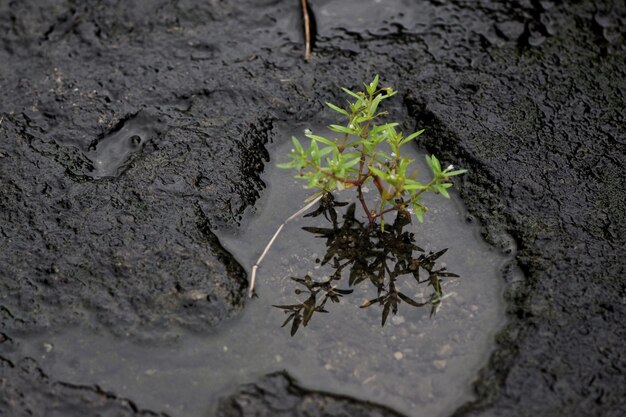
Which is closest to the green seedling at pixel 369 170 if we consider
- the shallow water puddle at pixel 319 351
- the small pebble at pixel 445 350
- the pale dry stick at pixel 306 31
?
the shallow water puddle at pixel 319 351

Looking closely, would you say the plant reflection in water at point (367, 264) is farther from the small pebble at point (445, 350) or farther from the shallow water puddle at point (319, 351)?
the small pebble at point (445, 350)

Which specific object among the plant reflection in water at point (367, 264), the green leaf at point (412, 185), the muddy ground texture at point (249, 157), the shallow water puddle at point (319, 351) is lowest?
the shallow water puddle at point (319, 351)

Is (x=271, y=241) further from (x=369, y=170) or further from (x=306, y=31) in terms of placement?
(x=306, y=31)

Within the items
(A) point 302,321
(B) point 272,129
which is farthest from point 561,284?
(B) point 272,129

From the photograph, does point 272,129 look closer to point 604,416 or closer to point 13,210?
point 13,210

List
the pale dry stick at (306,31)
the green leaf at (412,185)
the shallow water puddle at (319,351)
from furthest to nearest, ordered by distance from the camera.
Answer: the pale dry stick at (306,31) < the green leaf at (412,185) < the shallow water puddle at (319,351)

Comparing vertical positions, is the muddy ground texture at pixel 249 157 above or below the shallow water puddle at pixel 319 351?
above

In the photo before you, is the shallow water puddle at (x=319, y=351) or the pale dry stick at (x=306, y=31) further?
the pale dry stick at (x=306, y=31)
